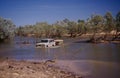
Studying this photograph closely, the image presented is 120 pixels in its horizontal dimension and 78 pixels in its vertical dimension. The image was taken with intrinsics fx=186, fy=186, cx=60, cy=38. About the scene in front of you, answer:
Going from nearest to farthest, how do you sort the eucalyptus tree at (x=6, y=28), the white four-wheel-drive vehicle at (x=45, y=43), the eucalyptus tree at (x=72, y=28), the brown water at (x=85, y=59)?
the brown water at (x=85, y=59) → the white four-wheel-drive vehicle at (x=45, y=43) → the eucalyptus tree at (x=6, y=28) → the eucalyptus tree at (x=72, y=28)

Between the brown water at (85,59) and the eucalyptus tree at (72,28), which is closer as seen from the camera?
the brown water at (85,59)

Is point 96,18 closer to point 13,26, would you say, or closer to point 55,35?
point 13,26

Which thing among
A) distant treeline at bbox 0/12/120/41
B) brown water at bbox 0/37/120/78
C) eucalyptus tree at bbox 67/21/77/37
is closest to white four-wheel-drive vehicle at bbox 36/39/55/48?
brown water at bbox 0/37/120/78

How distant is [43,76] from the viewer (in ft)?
42.9

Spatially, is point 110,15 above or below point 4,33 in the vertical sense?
above

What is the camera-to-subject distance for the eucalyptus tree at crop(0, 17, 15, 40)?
65.2 metres

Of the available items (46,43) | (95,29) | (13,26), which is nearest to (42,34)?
(13,26)

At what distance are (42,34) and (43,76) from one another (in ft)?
370

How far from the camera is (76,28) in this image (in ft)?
338

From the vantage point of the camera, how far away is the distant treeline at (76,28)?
208 feet

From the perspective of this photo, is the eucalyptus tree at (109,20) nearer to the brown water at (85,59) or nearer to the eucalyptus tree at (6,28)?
the brown water at (85,59)

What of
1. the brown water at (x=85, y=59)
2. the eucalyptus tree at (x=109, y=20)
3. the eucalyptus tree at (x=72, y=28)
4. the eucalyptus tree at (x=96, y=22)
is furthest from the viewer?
the eucalyptus tree at (x=72, y=28)

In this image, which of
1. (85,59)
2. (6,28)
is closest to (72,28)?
(6,28)

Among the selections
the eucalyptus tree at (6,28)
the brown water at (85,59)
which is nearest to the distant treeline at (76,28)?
the eucalyptus tree at (6,28)
